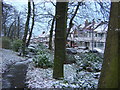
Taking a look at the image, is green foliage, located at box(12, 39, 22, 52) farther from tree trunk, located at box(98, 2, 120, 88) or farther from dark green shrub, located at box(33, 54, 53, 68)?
tree trunk, located at box(98, 2, 120, 88)

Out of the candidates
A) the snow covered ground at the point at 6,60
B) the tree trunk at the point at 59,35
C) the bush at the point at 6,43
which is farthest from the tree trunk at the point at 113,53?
the bush at the point at 6,43

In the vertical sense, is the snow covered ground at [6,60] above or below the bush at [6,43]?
below

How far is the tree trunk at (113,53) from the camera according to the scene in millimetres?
3383

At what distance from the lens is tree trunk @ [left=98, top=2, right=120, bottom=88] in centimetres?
338

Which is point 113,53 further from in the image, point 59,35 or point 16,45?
point 16,45

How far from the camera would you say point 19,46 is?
17.7m

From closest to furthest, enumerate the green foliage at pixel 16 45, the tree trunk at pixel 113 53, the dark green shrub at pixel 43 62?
the tree trunk at pixel 113 53
the dark green shrub at pixel 43 62
the green foliage at pixel 16 45

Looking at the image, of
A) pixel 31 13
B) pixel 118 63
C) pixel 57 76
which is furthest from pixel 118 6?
pixel 31 13

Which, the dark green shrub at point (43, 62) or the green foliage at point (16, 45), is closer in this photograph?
the dark green shrub at point (43, 62)

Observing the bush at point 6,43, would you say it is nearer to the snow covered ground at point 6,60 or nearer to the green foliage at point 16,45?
the green foliage at point 16,45

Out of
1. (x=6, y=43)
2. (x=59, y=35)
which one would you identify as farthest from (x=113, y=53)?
(x=6, y=43)

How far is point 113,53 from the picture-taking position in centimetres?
339

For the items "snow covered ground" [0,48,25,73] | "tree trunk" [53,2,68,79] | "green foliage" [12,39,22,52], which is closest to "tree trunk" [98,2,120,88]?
"tree trunk" [53,2,68,79]

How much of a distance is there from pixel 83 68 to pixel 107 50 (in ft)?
18.1
